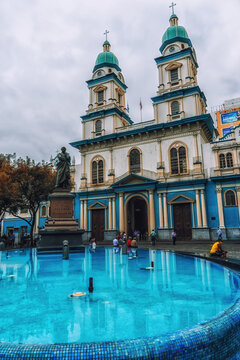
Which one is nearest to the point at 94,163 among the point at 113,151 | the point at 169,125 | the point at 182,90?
the point at 113,151

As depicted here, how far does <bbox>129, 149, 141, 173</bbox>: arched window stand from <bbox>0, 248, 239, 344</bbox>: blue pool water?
2186cm

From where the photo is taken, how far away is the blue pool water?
13.0 feet

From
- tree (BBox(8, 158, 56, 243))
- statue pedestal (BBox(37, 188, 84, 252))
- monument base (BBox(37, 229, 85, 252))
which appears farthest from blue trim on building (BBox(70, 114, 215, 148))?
monument base (BBox(37, 229, 85, 252))

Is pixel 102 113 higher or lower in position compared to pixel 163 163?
higher

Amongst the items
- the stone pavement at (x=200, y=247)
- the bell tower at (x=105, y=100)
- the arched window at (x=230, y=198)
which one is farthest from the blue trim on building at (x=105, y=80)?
the stone pavement at (x=200, y=247)

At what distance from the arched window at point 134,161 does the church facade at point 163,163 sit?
121 millimetres

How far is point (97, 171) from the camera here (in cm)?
3259

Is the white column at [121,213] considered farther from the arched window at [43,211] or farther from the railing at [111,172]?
the arched window at [43,211]

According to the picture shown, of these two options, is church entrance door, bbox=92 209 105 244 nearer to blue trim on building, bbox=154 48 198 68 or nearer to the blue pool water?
blue trim on building, bbox=154 48 198 68

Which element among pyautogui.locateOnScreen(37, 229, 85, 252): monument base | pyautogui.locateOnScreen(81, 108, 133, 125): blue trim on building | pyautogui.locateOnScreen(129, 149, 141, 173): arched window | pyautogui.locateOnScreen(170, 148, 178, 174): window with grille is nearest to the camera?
pyautogui.locateOnScreen(37, 229, 85, 252): monument base

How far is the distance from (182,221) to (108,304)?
22614mm

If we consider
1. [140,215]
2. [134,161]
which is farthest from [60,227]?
[140,215]

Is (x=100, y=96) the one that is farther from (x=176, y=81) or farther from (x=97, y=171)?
(x=97, y=171)

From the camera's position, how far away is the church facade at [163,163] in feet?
85.3
